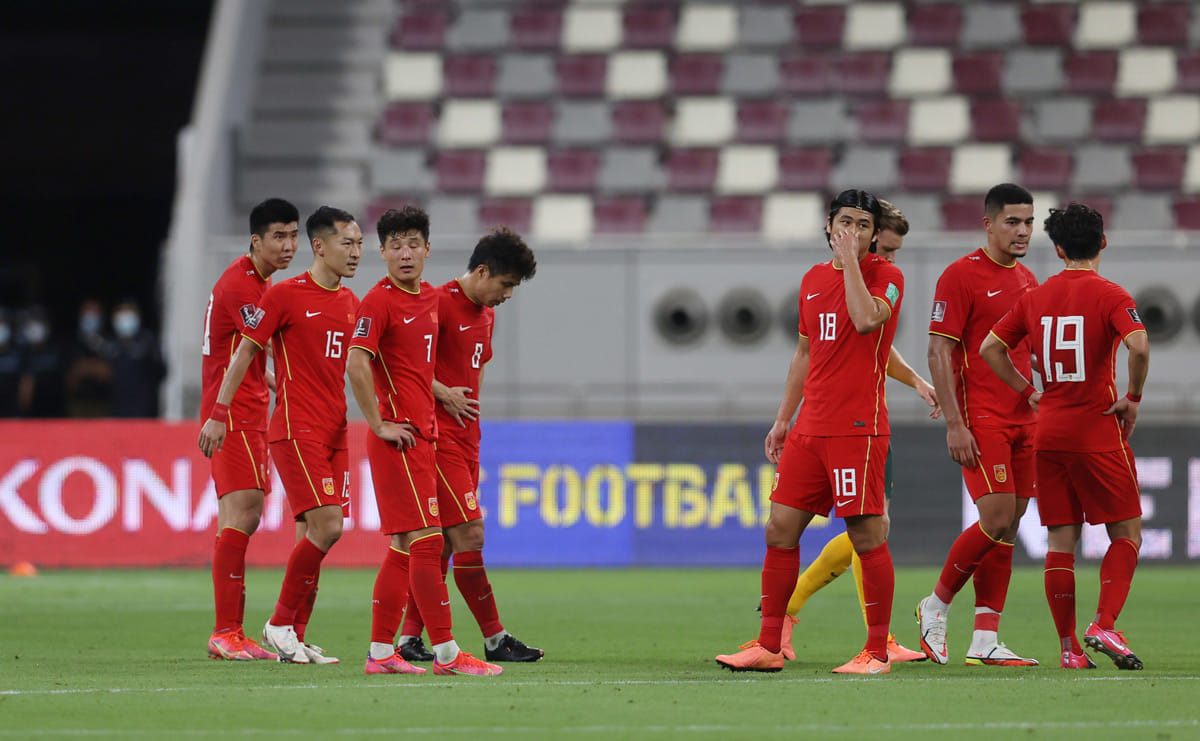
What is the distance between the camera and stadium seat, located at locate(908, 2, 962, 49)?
19250 mm

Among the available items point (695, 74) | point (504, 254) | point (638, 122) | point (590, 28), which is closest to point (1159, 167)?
point (695, 74)

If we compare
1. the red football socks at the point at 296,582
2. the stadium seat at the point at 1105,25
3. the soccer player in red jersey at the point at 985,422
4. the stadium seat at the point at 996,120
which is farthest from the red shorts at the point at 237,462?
the stadium seat at the point at 1105,25

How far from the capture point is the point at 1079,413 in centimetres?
731

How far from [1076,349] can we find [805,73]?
1224 centimetres

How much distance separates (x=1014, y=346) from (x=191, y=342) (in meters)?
10.2

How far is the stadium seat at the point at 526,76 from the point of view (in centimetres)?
1936

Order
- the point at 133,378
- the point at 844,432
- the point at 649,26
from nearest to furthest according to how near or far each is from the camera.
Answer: the point at 844,432, the point at 133,378, the point at 649,26

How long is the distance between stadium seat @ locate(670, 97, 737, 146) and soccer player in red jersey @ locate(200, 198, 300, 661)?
11.1 metres

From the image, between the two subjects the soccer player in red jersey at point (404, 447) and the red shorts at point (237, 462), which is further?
the red shorts at point (237, 462)

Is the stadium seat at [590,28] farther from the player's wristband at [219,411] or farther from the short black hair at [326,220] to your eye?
the player's wristband at [219,411]

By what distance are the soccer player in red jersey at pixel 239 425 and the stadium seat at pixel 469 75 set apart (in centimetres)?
1157

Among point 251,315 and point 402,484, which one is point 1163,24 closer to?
point 251,315

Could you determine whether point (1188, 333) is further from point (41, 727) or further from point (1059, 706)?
point (41, 727)

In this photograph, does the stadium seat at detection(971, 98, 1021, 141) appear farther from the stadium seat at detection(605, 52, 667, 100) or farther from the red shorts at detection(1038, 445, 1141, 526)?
the red shorts at detection(1038, 445, 1141, 526)
